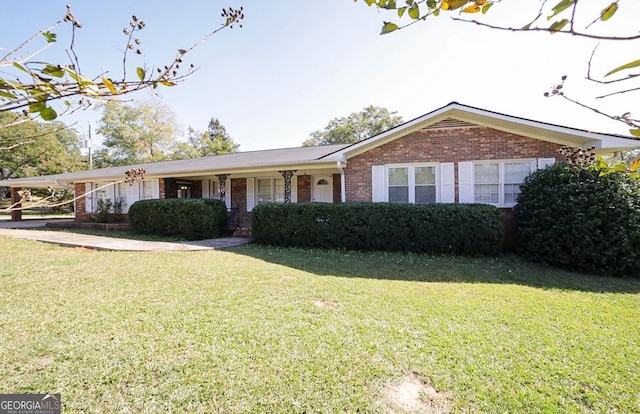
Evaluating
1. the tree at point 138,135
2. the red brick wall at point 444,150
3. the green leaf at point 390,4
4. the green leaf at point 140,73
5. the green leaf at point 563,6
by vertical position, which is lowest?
the green leaf at point 140,73

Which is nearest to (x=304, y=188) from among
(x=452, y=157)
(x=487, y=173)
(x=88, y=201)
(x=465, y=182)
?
(x=452, y=157)

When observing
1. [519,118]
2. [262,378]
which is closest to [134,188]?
[262,378]

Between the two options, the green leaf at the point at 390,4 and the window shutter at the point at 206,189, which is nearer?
the green leaf at the point at 390,4

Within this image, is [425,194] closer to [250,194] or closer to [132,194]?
[250,194]

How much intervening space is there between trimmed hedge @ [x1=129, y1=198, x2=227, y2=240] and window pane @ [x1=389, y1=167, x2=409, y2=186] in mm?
7195

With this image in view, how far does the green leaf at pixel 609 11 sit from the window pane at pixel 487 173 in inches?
362

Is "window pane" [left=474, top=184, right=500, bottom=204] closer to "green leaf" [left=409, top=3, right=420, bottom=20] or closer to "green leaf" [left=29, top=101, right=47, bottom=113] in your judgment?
"green leaf" [left=409, top=3, right=420, bottom=20]

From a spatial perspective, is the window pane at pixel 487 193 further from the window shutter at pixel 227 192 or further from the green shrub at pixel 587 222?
the window shutter at pixel 227 192

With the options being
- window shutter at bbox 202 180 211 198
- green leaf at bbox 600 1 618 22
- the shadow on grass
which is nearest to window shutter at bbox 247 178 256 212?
window shutter at bbox 202 180 211 198

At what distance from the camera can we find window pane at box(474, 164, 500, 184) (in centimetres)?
898

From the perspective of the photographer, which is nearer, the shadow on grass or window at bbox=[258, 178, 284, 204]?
the shadow on grass

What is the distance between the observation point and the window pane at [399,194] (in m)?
9.77

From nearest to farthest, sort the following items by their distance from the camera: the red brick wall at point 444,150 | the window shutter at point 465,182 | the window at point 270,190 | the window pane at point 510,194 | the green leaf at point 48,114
→ 1. the green leaf at point 48,114
2. the red brick wall at point 444,150
3. the window pane at point 510,194
4. the window shutter at point 465,182
5. the window at point 270,190

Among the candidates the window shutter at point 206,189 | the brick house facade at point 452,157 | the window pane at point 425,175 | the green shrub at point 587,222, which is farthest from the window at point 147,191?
the green shrub at point 587,222
